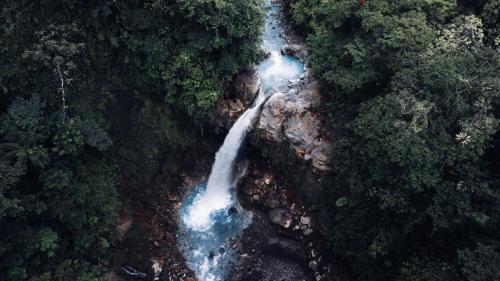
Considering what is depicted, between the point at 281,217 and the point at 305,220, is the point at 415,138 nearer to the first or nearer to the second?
the point at 305,220

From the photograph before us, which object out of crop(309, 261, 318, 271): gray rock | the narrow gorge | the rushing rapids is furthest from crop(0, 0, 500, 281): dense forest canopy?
the rushing rapids

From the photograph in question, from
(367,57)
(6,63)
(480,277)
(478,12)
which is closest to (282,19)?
(367,57)

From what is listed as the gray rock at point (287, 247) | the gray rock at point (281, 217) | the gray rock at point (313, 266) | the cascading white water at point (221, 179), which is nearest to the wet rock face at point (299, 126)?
the cascading white water at point (221, 179)

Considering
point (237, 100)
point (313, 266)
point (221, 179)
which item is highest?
point (237, 100)

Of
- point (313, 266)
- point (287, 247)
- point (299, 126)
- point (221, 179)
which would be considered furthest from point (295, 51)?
point (313, 266)

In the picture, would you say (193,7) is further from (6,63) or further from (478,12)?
(478,12)

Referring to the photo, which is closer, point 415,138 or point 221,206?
point 415,138
